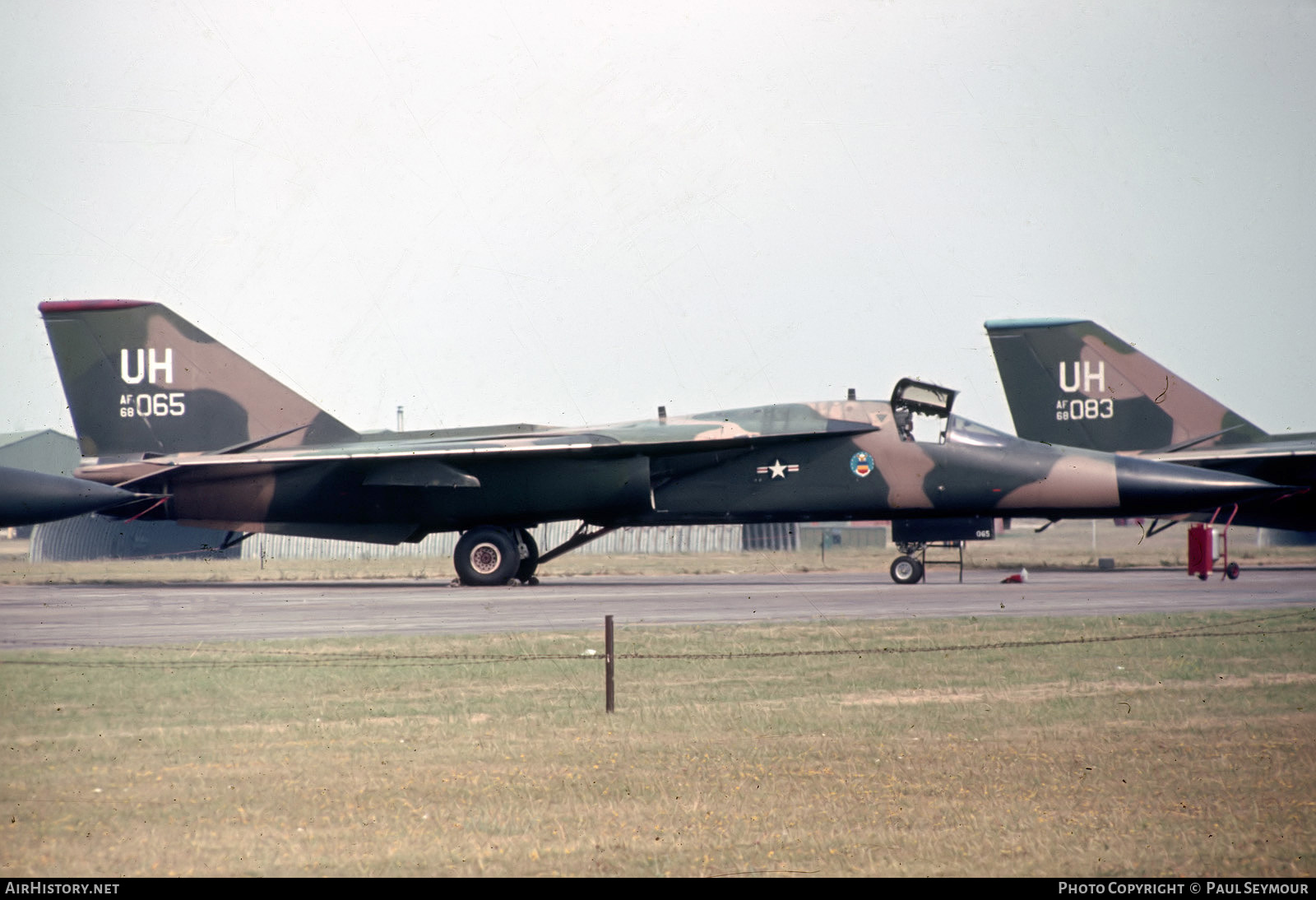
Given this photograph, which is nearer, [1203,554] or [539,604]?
[539,604]

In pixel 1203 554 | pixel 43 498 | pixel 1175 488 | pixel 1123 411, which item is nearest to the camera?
pixel 43 498

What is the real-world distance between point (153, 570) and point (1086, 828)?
2979 cm

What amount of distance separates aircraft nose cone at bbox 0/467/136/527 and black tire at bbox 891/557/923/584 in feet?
59.3

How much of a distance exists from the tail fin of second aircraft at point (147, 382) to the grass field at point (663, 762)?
1200cm

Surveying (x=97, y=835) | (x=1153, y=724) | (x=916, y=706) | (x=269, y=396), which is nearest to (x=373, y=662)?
(x=916, y=706)

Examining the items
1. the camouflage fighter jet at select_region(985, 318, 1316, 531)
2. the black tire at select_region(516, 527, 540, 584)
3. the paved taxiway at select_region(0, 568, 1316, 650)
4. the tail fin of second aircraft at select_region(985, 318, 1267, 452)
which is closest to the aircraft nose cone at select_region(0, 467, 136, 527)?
the paved taxiway at select_region(0, 568, 1316, 650)

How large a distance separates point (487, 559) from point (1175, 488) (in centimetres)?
1206

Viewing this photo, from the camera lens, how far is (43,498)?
20.9 ft

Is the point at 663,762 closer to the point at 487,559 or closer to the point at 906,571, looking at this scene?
Result: the point at 487,559

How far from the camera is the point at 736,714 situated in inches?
336

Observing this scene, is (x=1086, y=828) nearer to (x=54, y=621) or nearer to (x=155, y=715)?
(x=155, y=715)

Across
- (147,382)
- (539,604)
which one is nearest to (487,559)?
(539,604)

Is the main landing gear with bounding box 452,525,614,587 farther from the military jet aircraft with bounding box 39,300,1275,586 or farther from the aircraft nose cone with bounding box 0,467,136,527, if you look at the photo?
the aircraft nose cone with bounding box 0,467,136,527

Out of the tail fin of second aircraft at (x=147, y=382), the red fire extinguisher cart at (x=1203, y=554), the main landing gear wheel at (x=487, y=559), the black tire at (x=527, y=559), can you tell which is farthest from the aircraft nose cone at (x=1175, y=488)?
the tail fin of second aircraft at (x=147, y=382)
